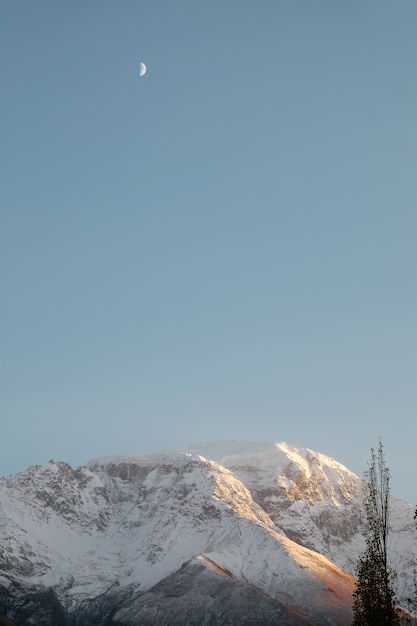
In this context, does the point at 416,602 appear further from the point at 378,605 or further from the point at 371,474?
the point at 371,474

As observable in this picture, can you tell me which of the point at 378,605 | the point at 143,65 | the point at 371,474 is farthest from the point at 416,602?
the point at 143,65

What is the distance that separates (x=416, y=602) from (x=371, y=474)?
723 inches

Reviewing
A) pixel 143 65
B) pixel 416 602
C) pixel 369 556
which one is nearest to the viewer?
pixel 416 602

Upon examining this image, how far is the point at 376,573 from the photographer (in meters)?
113

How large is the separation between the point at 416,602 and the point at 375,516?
12555mm

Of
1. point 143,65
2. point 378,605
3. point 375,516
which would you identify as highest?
point 143,65

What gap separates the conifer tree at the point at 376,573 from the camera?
4336 inches

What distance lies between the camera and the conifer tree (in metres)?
110

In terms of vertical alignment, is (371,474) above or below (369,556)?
above

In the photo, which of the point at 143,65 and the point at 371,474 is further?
the point at 143,65

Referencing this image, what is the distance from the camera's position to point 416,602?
349 ft

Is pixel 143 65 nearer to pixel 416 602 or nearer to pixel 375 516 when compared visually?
pixel 375 516

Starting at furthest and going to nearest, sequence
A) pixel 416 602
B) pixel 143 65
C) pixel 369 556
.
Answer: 1. pixel 143 65
2. pixel 369 556
3. pixel 416 602

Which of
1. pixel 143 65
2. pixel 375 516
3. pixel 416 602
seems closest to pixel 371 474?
pixel 375 516
